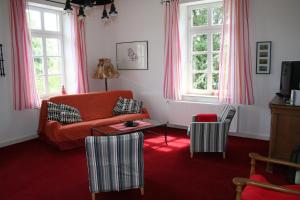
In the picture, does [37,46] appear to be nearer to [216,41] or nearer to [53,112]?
[53,112]

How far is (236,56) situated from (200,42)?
94 centimetres

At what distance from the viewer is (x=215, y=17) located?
4902mm

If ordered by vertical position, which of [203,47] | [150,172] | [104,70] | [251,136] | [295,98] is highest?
[203,47]

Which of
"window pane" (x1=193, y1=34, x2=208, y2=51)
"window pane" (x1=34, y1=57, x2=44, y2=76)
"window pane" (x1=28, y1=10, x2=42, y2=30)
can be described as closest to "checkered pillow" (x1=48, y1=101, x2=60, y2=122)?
"window pane" (x1=34, y1=57, x2=44, y2=76)

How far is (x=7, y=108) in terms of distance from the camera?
4453mm

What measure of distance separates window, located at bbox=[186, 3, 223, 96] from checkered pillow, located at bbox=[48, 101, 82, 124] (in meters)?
2.35

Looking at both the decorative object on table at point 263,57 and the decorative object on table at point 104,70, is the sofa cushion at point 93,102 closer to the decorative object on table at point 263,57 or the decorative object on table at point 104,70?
the decorative object on table at point 104,70

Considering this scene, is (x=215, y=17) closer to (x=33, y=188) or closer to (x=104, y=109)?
(x=104, y=109)

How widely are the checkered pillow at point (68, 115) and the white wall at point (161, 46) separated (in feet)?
5.01

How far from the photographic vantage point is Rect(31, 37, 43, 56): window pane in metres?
4.91

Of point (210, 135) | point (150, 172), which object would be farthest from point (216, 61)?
point (150, 172)

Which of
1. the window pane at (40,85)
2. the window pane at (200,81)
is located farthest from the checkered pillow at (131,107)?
the window pane at (40,85)

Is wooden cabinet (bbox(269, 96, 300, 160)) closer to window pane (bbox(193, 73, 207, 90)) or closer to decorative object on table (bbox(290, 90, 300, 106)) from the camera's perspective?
decorative object on table (bbox(290, 90, 300, 106))

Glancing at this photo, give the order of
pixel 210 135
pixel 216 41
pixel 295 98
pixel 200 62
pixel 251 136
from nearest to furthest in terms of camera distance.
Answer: pixel 295 98 → pixel 210 135 → pixel 251 136 → pixel 216 41 → pixel 200 62
